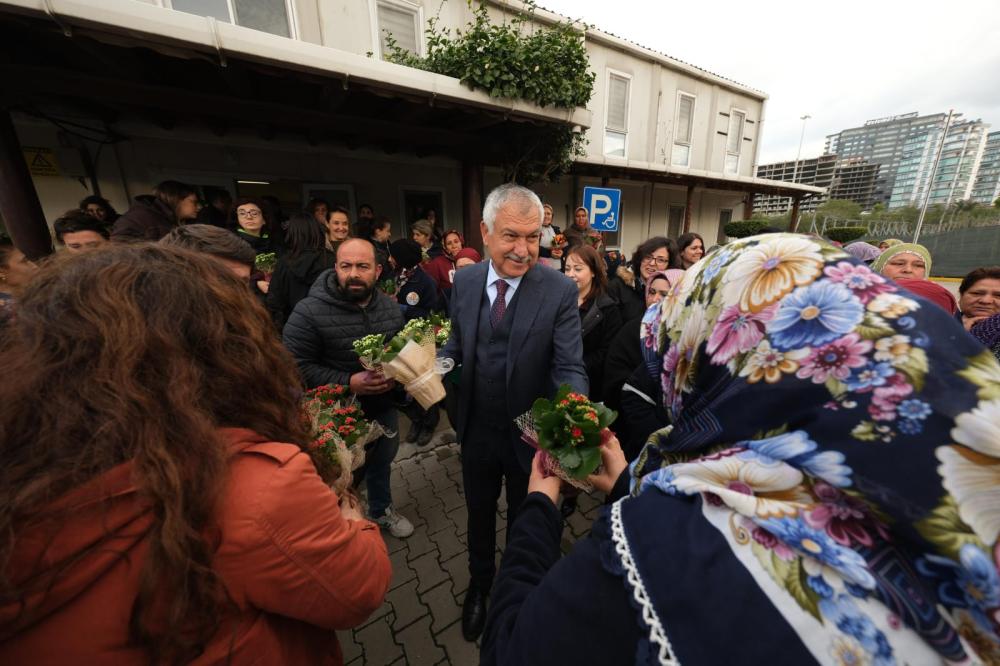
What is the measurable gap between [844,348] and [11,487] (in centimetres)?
145

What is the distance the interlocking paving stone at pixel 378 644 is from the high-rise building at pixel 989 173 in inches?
4498

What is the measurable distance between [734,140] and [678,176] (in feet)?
17.2

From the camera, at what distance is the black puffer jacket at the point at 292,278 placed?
11.8 feet

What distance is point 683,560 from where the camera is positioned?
639mm

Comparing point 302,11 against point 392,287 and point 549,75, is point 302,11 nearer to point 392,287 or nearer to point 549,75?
point 549,75

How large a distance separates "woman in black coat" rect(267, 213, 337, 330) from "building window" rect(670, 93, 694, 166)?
12.4 metres

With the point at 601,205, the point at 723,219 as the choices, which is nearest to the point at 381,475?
the point at 601,205

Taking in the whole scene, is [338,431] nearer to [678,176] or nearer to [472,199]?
[472,199]

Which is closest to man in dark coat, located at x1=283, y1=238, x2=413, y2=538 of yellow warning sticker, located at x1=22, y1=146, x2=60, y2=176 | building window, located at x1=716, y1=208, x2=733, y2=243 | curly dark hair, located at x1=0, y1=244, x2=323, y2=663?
curly dark hair, located at x1=0, y1=244, x2=323, y2=663

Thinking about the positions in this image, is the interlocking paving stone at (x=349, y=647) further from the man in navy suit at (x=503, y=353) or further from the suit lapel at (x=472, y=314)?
the suit lapel at (x=472, y=314)

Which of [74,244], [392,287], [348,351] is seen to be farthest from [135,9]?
[348,351]

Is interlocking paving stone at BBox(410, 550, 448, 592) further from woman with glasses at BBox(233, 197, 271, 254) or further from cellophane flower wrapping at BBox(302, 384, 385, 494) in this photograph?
woman with glasses at BBox(233, 197, 271, 254)

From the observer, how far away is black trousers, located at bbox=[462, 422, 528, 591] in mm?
2168

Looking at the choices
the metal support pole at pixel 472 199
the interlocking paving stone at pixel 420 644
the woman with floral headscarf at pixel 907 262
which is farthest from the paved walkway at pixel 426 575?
the metal support pole at pixel 472 199
